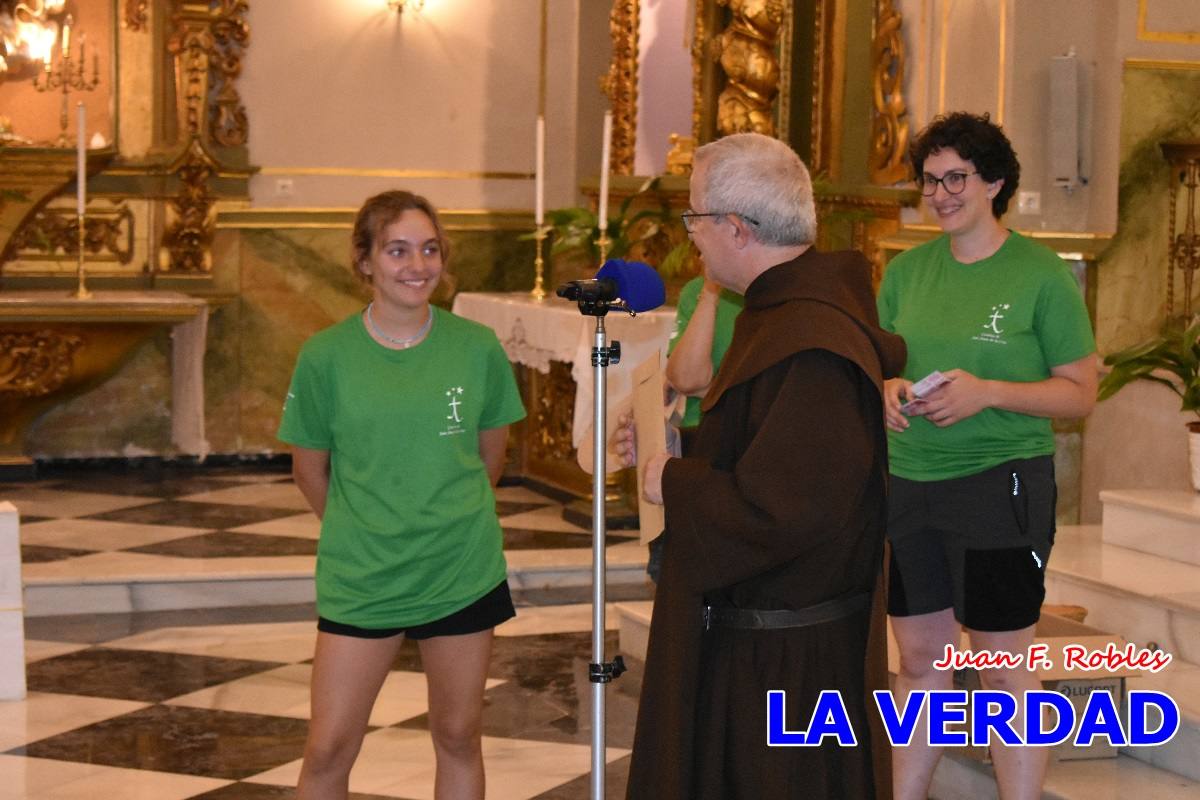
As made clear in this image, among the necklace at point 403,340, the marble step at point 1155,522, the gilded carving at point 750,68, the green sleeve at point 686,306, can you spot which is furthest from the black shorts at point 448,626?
the gilded carving at point 750,68

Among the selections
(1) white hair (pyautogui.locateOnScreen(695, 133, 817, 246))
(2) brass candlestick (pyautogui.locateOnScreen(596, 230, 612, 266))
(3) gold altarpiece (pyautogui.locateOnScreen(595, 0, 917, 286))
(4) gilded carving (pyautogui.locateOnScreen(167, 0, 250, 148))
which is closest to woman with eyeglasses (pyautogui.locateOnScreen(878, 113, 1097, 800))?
(1) white hair (pyautogui.locateOnScreen(695, 133, 817, 246))

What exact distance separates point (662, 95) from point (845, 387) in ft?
23.8

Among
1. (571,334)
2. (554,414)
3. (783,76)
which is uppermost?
(783,76)

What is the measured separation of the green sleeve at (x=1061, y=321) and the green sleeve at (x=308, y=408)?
1452 mm

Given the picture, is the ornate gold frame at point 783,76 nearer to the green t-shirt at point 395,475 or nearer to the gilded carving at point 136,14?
the gilded carving at point 136,14

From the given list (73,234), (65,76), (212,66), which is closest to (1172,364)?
(212,66)

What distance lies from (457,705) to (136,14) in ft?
22.6

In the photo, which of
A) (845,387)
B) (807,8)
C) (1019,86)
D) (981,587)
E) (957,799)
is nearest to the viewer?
(845,387)

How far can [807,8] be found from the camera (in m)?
8.16

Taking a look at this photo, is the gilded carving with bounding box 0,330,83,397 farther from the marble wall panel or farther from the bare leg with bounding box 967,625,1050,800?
the bare leg with bounding box 967,625,1050,800

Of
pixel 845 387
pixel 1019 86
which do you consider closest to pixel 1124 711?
pixel 845 387

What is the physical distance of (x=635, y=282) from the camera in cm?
287

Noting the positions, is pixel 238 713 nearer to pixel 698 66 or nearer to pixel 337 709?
pixel 337 709

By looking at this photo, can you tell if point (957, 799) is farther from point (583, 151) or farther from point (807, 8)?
point (583, 151)
